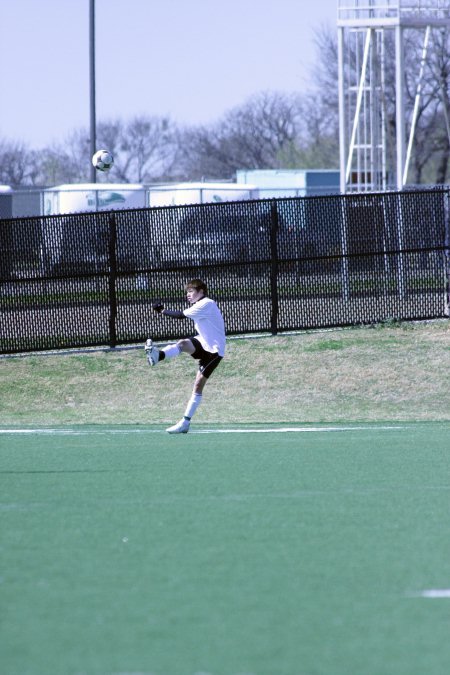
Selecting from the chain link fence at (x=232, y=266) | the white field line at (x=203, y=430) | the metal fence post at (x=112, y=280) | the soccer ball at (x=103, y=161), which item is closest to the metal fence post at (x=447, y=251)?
the chain link fence at (x=232, y=266)

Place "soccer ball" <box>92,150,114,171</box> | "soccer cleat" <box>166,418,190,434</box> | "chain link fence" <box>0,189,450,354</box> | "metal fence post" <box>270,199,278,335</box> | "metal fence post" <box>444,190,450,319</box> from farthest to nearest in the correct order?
"soccer ball" <box>92,150,114,171</box>, "metal fence post" <box>444,190,450,319</box>, "metal fence post" <box>270,199,278,335</box>, "chain link fence" <box>0,189,450,354</box>, "soccer cleat" <box>166,418,190,434</box>

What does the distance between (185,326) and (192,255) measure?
1.14 m

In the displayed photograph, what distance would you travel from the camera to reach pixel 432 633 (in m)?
6.13

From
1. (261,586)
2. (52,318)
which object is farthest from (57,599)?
(52,318)

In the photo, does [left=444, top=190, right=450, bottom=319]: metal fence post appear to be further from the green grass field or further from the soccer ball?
the green grass field

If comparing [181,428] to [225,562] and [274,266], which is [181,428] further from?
[225,562]

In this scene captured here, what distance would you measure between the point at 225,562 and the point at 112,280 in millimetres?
12426

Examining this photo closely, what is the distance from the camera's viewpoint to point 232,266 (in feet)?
66.7

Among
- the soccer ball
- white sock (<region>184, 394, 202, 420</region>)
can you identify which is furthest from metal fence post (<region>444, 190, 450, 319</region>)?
white sock (<region>184, 394, 202, 420</region>)

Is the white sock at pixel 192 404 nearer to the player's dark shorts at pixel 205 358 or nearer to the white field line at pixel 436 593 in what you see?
the player's dark shorts at pixel 205 358

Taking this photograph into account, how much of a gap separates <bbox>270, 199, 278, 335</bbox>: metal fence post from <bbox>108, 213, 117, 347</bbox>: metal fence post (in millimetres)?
2507

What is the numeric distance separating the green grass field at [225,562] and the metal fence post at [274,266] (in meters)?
7.65

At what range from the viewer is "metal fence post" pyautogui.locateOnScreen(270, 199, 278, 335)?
66.6ft

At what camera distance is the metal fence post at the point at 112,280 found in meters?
19.8
